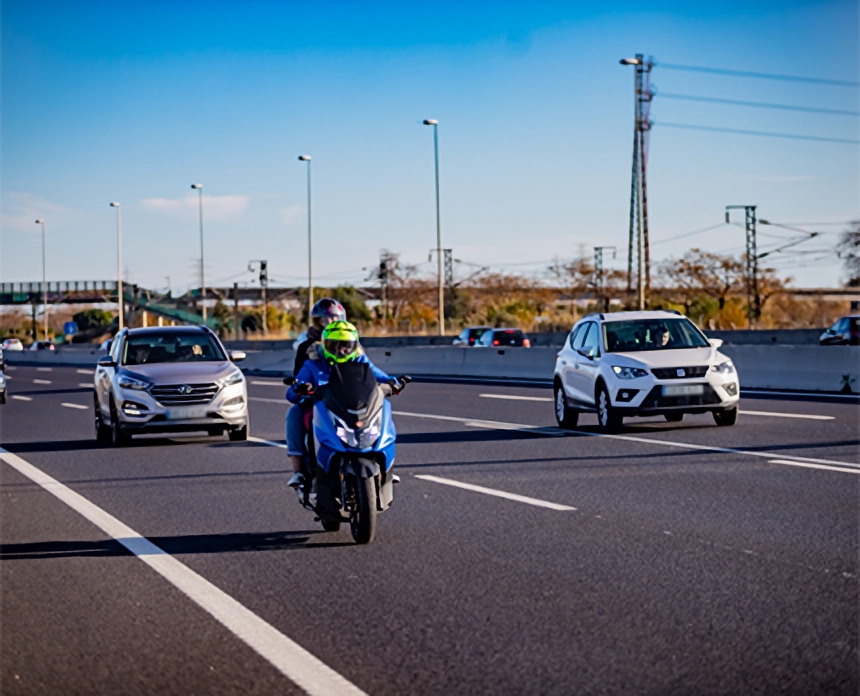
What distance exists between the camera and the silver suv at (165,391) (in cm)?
1620

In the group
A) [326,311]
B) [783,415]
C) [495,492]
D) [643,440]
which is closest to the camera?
[326,311]

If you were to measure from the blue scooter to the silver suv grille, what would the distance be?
8082mm

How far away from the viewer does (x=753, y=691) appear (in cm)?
485

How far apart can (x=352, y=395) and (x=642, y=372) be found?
8595mm

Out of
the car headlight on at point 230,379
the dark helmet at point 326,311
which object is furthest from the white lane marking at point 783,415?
the dark helmet at point 326,311

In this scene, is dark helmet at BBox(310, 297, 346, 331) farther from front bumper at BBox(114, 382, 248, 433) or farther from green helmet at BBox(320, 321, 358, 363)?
front bumper at BBox(114, 382, 248, 433)

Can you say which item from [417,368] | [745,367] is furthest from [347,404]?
[417,368]

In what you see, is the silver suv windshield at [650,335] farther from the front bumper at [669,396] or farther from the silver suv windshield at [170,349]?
the silver suv windshield at [170,349]

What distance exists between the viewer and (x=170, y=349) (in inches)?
701

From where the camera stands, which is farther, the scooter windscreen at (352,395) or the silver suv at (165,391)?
the silver suv at (165,391)

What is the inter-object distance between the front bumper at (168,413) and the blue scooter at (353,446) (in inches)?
316

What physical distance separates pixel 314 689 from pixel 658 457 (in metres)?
8.87

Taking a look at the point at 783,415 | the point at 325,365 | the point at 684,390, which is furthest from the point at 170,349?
the point at 325,365

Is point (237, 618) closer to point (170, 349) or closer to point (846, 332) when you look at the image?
point (170, 349)
